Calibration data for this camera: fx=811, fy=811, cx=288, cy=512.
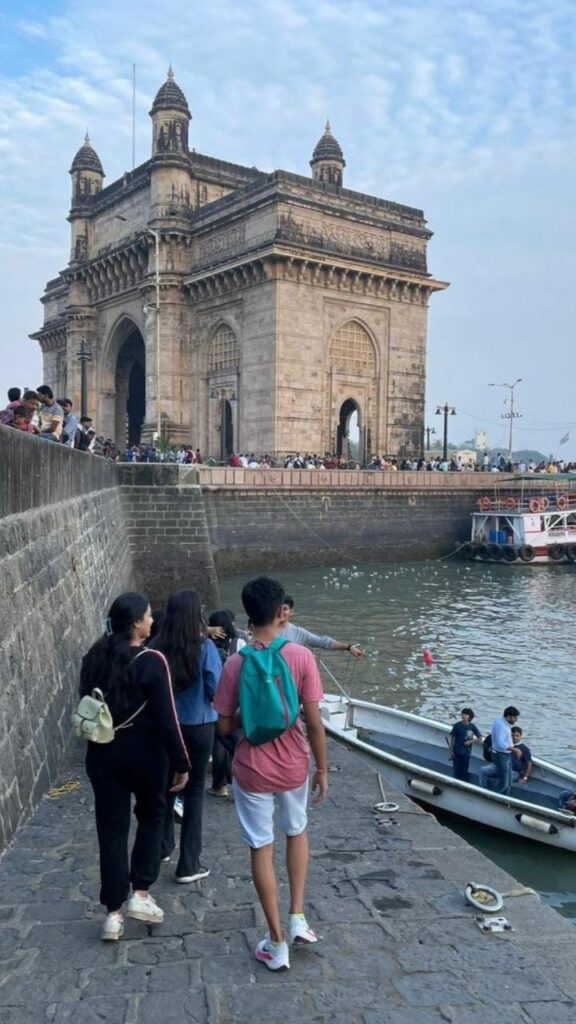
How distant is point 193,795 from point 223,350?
31.7 m

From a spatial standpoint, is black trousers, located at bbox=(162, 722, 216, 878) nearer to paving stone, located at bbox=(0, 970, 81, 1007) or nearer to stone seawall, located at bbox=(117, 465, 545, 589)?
paving stone, located at bbox=(0, 970, 81, 1007)

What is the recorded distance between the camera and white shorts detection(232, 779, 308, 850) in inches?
129

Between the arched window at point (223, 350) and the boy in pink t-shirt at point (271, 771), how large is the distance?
30857 millimetres

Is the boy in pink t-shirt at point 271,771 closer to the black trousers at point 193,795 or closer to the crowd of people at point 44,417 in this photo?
the black trousers at point 193,795

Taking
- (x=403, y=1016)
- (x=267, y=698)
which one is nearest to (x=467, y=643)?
(x=403, y=1016)

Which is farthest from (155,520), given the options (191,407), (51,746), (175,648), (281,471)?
(191,407)

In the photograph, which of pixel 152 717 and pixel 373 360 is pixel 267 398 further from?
pixel 152 717

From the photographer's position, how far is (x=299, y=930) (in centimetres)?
351

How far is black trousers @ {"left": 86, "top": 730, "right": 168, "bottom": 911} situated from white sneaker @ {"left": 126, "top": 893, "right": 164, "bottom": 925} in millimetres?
102

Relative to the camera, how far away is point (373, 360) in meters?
35.2

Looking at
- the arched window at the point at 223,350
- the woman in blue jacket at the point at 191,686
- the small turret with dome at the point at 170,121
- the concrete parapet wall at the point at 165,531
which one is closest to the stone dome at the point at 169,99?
the small turret with dome at the point at 170,121

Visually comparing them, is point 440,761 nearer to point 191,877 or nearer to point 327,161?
point 191,877

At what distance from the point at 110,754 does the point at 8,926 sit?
41.8 inches

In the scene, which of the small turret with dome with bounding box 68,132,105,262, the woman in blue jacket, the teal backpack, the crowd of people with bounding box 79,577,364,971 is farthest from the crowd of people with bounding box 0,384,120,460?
the small turret with dome with bounding box 68,132,105,262
